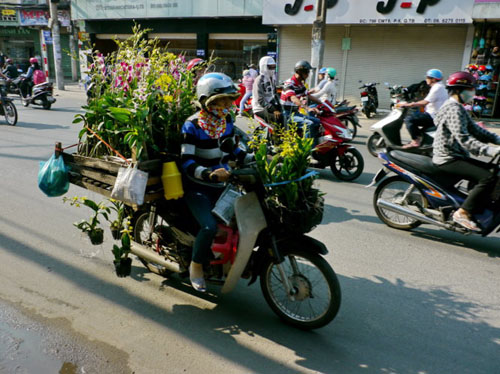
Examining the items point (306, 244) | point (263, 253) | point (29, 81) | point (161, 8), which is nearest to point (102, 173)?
point (263, 253)

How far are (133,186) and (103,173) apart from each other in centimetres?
58

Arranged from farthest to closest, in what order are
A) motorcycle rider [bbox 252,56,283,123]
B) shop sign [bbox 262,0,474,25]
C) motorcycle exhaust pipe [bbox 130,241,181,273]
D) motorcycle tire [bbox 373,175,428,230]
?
shop sign [bbox 262,0,474,25]
motorcycle rider [bbox 252,56,283,123]
motorcycle tire [bbox 373,175,428,230]
motorcycle exhaust pipe [bbox 130,241,181,273]

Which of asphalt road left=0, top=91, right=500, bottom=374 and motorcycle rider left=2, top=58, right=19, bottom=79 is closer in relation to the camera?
asphalt road left=0, top=91, right=500, bottom=374

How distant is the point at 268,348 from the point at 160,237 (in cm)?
128

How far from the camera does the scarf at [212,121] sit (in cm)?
327

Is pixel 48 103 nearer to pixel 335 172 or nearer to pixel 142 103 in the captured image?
pixel 335 172

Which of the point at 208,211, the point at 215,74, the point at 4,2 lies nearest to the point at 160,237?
the point at 208,211

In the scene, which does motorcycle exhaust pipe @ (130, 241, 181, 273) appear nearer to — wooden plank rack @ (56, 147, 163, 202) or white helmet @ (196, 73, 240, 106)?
wooden plank rack @ (56, 147, 163, 202)

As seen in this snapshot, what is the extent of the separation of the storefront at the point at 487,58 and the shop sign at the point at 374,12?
743 millimetres

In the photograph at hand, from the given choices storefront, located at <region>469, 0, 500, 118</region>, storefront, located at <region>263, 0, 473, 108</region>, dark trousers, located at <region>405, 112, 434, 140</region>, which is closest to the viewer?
dark trousers, located at <region>405, 112, 434, 140</region>

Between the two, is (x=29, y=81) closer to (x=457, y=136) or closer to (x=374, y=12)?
(x=374, y=12)

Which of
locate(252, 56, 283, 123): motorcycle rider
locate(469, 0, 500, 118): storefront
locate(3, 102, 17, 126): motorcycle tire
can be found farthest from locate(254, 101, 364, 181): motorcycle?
locate(469, 0, 500, 118): storefront

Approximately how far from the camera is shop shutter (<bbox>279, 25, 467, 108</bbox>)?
624 inches

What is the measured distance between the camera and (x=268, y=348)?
2.99 meters
